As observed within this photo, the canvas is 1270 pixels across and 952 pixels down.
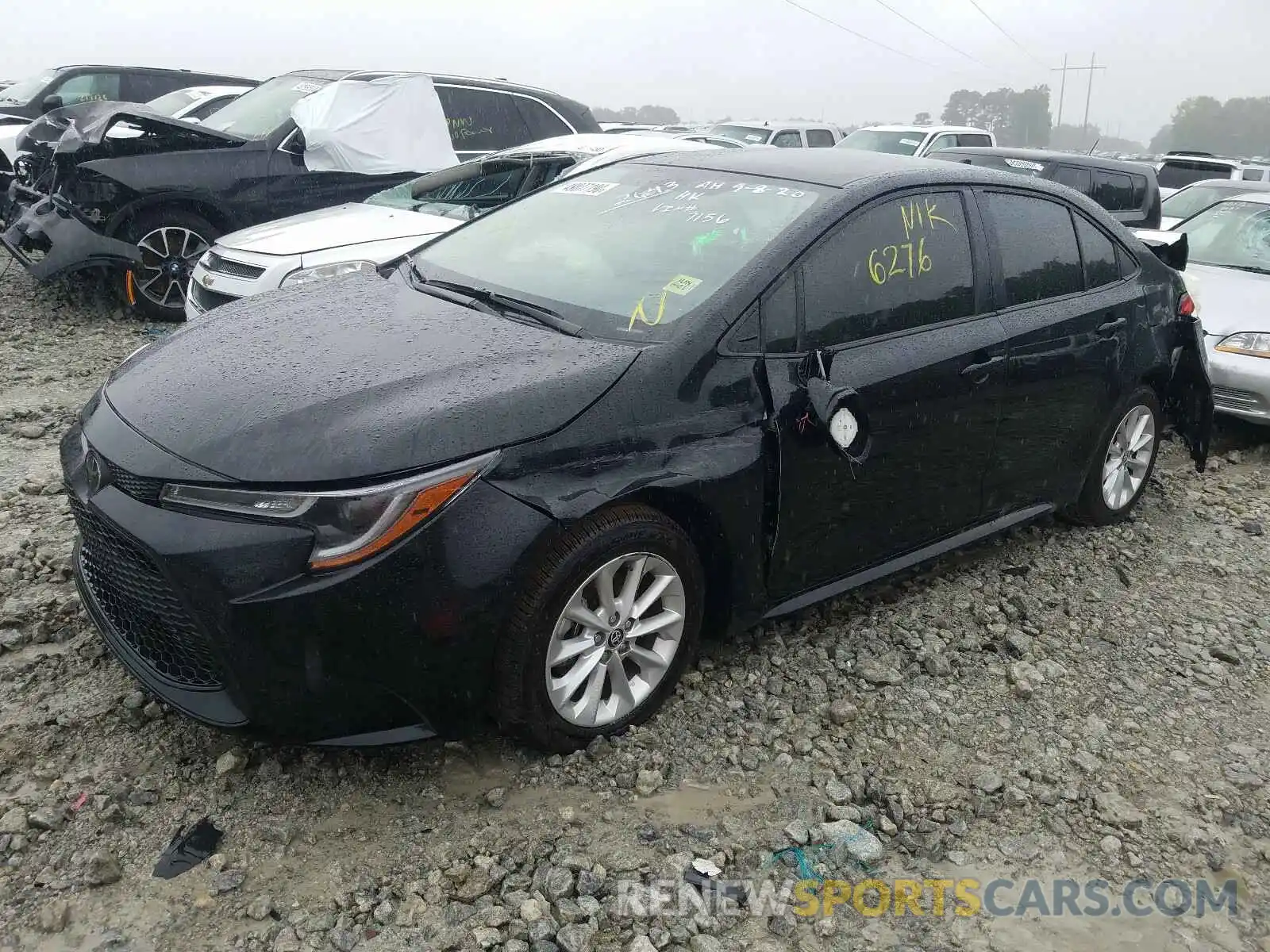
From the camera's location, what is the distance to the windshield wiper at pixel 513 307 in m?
3.09

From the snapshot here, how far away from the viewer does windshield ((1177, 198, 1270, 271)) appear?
7332mm

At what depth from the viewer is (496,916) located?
2402mm

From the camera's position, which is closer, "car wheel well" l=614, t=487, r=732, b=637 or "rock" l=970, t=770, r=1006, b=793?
"car wheel well" l=614, t=487, r=732, b=637

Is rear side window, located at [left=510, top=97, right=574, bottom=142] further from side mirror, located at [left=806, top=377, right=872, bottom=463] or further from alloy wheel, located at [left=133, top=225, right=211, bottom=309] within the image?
side mirror, located at [left=806, top=377, right=872, bottom=463]

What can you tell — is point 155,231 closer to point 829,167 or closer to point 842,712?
point 829,167

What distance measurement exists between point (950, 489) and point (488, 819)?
200 cm

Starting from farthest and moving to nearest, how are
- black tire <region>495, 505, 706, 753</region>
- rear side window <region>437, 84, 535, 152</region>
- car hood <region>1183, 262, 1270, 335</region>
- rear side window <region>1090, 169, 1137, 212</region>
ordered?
1. rear side window <region>1090, 169, 1137, 212</region>
2. rear side window <region>437, 84, 535, 152</region>
3. car hood <region>1183, 262, 1270, 335</region>
4. black tire <region>495, 505, 706, 753</region>

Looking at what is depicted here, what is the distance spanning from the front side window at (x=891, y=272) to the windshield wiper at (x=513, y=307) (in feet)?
2.40

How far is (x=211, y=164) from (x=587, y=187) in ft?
15.8

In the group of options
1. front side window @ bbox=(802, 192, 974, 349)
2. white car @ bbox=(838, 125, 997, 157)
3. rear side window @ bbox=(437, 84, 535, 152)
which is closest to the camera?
front side window @ bbox=(802, 192, 974, 349)

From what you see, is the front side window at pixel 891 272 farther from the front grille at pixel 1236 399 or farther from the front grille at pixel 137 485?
the front grille at pixel 1236 399

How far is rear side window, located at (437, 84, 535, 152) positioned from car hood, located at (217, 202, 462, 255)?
213 cm

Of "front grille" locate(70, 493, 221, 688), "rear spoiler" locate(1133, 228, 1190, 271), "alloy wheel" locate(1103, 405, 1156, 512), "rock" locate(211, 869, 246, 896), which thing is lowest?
"rock" locate(211, 869, 246, 896)

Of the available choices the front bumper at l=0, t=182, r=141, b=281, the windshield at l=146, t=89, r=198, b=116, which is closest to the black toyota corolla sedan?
the front bumper at l=0, t=182, r=141, b=281
